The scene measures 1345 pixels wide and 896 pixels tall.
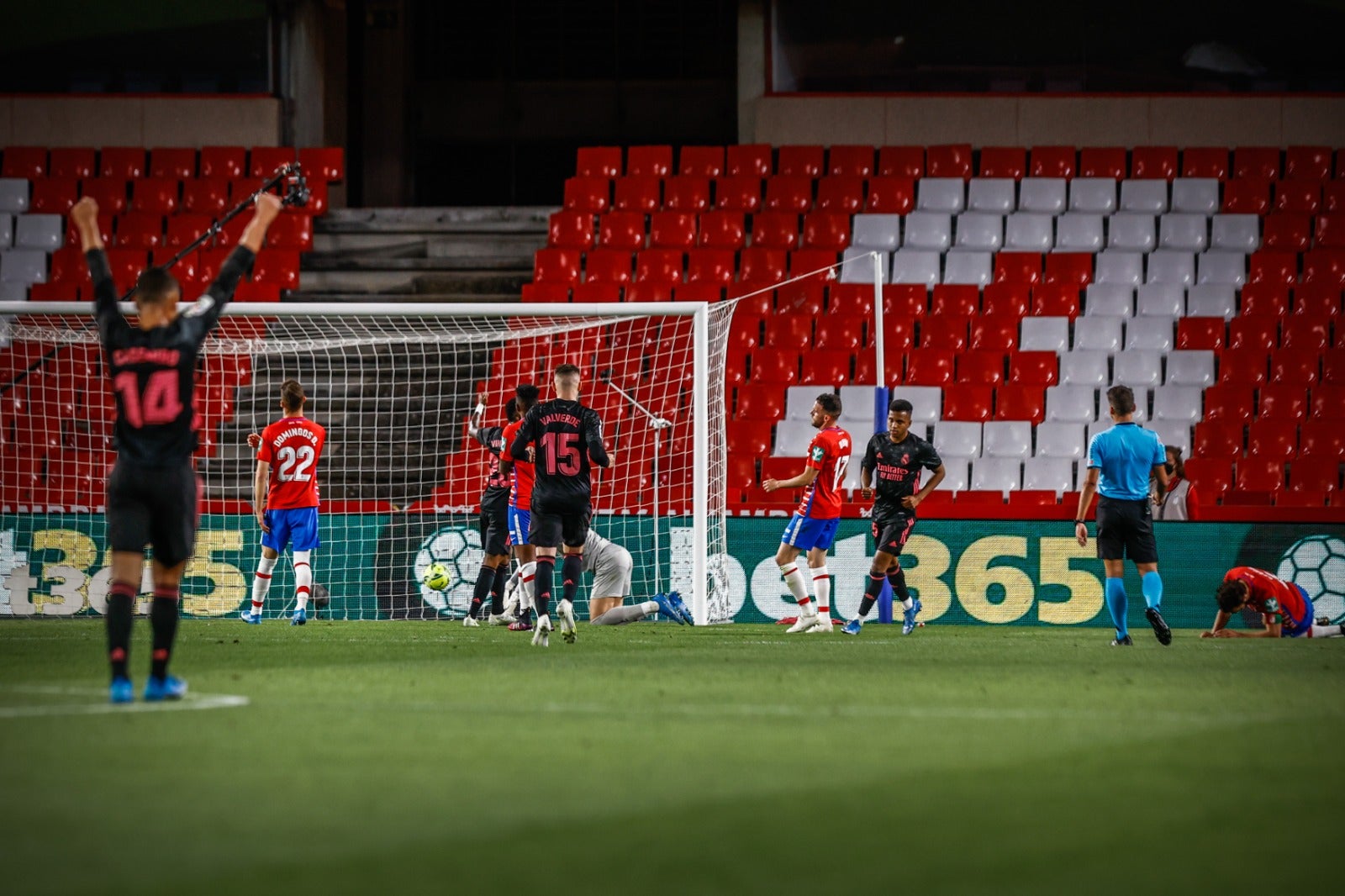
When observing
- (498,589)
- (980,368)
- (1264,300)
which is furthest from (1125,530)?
(1264,300)

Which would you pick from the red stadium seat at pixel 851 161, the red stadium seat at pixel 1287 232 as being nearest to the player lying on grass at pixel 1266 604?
the red stadium seat at pixel 1287 232

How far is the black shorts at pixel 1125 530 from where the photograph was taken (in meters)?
10.8

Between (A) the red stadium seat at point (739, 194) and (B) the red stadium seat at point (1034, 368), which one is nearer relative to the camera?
(B) the red stadium seat at point (1034, 368)

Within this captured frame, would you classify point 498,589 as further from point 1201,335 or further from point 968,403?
point 1201,335

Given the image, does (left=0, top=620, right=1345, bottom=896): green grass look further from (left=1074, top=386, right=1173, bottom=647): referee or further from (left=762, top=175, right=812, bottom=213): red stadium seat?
(left=762, top=175, right=812, bottom=213): red stadium seat

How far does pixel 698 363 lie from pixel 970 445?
4.45 metres

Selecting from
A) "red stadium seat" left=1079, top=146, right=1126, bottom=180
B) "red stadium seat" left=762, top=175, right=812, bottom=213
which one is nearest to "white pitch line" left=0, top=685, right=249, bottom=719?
"red stadium seat" left=762, top=175, right=812, bottom=213

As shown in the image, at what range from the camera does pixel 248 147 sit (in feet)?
66.9

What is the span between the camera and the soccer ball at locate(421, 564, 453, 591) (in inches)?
546

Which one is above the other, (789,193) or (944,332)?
(789,193)

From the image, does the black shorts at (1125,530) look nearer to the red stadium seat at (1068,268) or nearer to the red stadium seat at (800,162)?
the red stadium seat at (1068,268)

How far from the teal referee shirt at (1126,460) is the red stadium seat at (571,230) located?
9.09 metres

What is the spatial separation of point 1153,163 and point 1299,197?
1.79 meters

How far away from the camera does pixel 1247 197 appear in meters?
19.0
